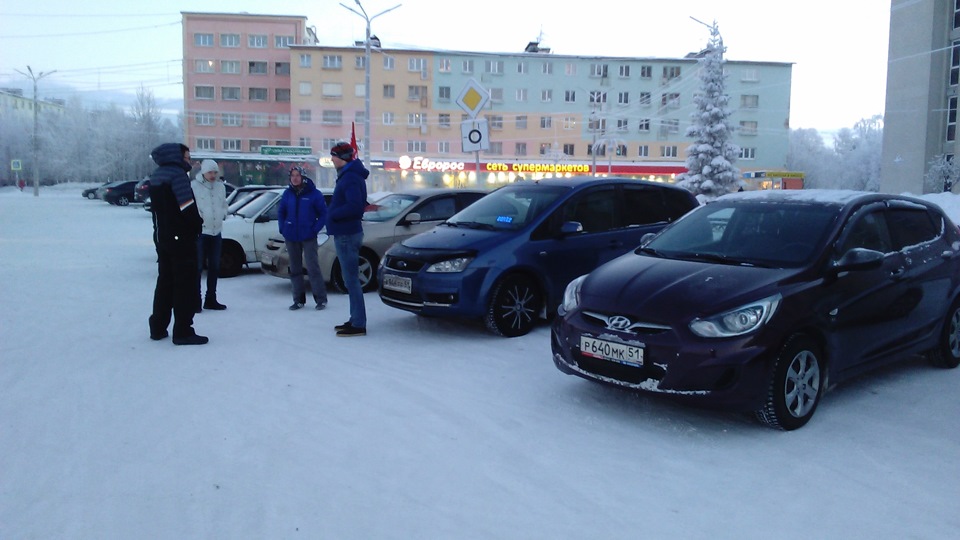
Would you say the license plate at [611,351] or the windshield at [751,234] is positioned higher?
the windshield at [751,234]

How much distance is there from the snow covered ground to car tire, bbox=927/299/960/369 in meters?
0.13

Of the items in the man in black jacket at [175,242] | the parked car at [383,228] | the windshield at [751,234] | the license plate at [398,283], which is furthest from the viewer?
the parked car at [383,228]

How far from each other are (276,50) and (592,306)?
7436cm

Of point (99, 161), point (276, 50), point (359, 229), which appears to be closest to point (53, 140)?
point (99, 161)

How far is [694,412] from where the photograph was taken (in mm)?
5305

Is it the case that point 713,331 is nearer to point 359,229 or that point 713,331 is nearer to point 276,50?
point 359,229

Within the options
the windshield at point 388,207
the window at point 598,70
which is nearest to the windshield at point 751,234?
the windshield at point 388,207

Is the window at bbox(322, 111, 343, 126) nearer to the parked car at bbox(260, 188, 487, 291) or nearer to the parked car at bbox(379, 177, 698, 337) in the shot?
the parked car at bbox(260, 188, 487, 291)

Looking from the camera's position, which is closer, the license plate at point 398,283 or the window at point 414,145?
the license plate at point 398,283

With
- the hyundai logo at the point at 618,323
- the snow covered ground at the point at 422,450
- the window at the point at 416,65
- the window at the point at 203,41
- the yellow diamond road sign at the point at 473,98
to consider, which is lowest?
the snow covered ground at the point at 422,450

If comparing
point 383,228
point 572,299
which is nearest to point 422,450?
point 572,299

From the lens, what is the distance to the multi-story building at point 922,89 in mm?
44469

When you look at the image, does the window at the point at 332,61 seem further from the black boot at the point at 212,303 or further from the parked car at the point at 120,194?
the black boot at the point at 212,303

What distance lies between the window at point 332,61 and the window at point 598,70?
23496 mm
